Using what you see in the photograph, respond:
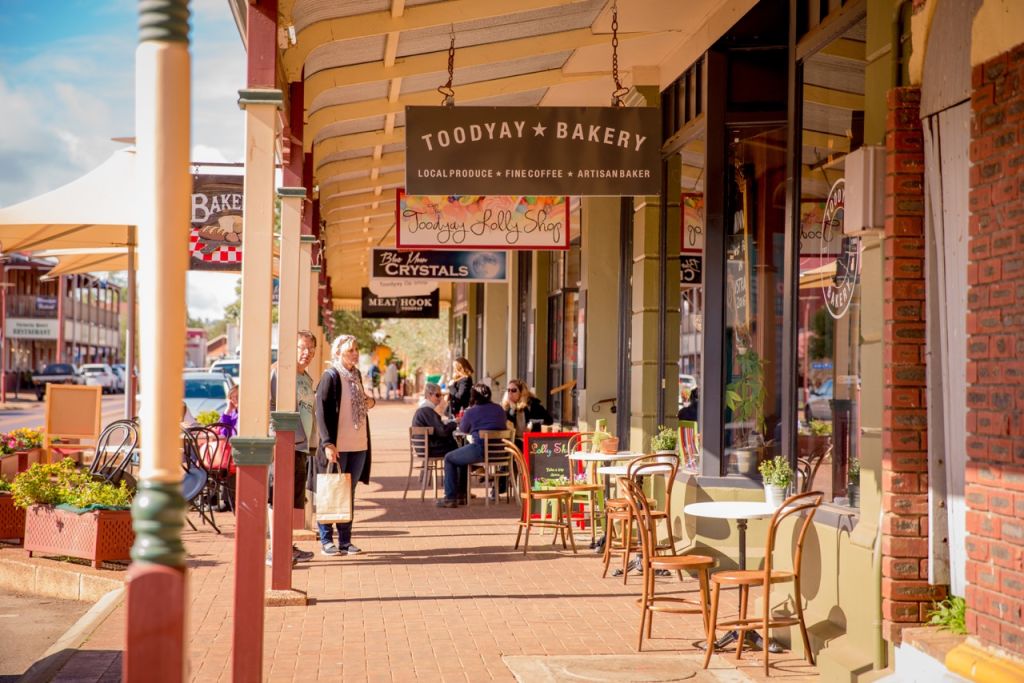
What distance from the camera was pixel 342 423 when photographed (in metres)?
10.3

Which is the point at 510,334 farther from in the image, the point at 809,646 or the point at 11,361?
the point at 11,361

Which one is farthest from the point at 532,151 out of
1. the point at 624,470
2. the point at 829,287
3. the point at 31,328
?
the point at 31,328

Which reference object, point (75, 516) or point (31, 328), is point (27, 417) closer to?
point (75, 516)

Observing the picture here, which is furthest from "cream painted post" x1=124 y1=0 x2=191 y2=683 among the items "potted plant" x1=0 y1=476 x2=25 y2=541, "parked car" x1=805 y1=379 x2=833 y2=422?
"potted plant" x1=0 y1=476 x2=25 y2=541

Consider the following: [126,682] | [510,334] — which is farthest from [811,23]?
[510,334]

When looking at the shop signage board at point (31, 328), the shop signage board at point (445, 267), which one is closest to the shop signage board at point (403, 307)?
the shop signage board at point (445, 267)

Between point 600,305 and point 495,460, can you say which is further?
point 495,460

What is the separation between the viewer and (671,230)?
10.7 m

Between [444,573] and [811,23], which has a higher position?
[811,23]

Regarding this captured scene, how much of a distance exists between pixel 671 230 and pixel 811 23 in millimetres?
3461

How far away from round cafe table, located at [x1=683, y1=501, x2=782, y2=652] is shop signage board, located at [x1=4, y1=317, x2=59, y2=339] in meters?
66.6

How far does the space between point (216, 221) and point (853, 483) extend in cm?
902

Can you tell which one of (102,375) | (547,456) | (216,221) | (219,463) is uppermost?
(216,221)

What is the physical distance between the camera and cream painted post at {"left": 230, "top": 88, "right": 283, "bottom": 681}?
230 inches
